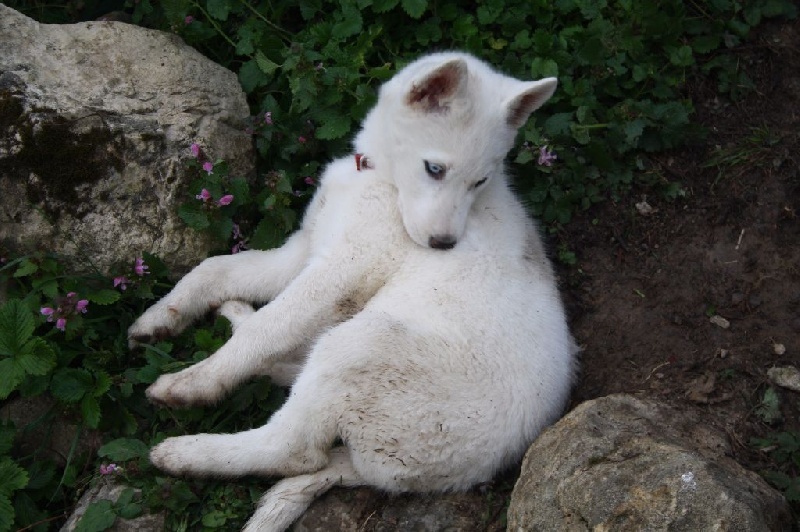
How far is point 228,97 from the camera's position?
536 cm

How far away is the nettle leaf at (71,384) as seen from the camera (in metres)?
4.24

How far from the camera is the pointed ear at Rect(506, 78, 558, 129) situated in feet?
14.0

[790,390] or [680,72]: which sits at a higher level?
[680,72]

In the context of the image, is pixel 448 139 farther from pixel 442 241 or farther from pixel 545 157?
pixel 545 157

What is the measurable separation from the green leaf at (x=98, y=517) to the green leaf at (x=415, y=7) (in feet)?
11.9

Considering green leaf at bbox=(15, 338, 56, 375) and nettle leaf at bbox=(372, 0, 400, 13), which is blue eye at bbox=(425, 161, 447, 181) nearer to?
nettle leaf at bbox=(372, 0, 400, 13)

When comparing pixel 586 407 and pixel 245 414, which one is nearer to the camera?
pixel 586 407

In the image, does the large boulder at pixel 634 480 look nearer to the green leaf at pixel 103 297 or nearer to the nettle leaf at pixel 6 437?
the green leaf at pixel 103 297

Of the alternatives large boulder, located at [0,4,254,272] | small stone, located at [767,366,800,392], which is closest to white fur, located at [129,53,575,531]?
large boulder, located at [0,4,254,272]

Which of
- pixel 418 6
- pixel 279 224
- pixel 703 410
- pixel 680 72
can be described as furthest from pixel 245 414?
pixel 680 72

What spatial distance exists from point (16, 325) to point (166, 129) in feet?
5.09

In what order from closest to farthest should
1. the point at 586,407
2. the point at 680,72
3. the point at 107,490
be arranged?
1. the point at 586,407
2. the point at 107,490
3. the point at 680,72

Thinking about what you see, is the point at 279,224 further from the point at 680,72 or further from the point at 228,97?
the point at 680,72

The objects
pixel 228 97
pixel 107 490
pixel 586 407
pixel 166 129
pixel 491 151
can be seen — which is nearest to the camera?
pixel 586 407
